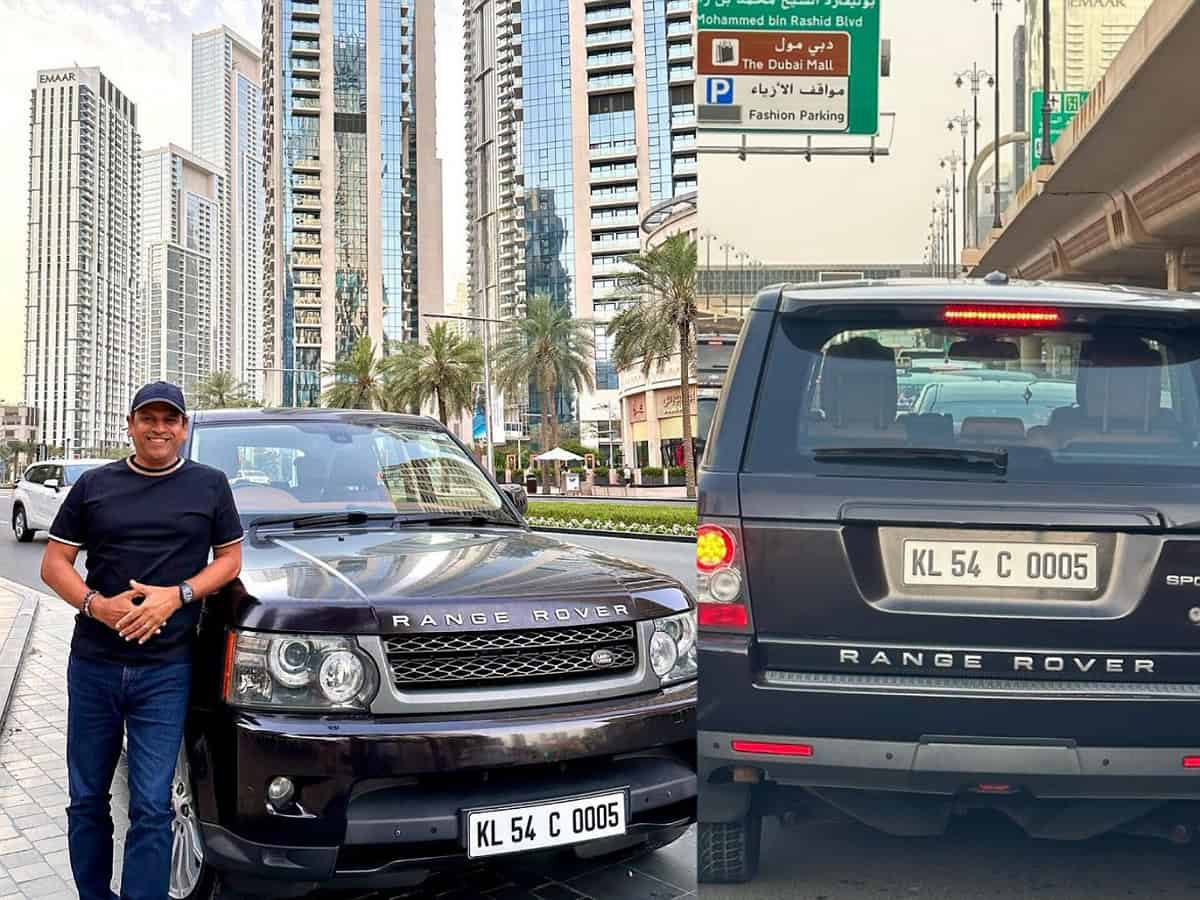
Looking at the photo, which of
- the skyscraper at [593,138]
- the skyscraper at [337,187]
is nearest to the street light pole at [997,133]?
the skyscraper at [593,138]

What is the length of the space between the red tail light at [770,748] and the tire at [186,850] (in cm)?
178

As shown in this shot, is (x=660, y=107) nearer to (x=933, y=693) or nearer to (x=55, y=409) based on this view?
(x=933, y=693)

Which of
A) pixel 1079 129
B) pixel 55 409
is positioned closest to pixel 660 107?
pixel 1079 129

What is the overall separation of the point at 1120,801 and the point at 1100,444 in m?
0.80

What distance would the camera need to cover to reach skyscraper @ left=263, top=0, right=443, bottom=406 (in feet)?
412

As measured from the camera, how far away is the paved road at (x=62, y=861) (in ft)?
13.0

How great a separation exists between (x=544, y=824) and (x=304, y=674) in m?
0.83

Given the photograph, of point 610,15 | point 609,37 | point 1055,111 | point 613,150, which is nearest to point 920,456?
point 1055,111

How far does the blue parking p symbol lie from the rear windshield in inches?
619

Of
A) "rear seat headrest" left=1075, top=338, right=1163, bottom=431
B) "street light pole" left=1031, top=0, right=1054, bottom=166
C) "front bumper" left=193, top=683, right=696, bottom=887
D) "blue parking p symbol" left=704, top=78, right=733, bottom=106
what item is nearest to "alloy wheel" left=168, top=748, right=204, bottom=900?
"front bumper" left=193, top=683, right=696, bottom=887

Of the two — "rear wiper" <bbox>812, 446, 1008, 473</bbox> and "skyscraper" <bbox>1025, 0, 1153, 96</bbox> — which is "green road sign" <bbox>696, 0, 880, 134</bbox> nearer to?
"skyscraper" <bbox>1025, 0, 1153, 96</bbox>

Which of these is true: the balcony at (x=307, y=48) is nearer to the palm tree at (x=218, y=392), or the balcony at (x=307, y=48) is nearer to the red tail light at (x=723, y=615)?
the palm tree at (x=218, y=392)

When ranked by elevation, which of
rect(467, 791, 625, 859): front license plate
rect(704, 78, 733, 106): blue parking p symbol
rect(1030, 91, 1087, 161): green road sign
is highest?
rect(1030, 91, 1087, 161): green road sign

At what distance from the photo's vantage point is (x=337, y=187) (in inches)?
5064
